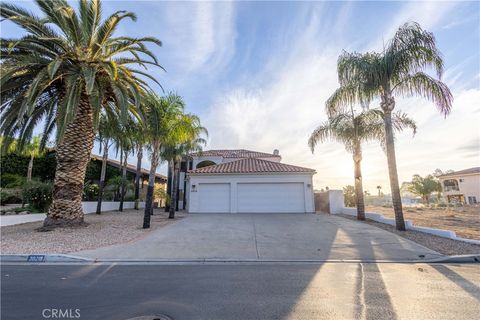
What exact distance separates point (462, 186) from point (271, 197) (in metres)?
46.2

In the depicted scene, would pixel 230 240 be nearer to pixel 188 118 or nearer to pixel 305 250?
pixel 305 250

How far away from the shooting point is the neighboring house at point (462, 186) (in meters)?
43.0

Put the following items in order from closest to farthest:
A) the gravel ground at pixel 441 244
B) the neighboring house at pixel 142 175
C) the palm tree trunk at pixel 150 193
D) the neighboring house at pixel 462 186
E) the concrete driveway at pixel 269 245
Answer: the concrete driveway at pixel 269 245, the gravel ground at pixel 441 244, the palm tree trunk at pixel 150 193, the neighboring house at pixel 142 175, the neighboring house at pixel 462 186

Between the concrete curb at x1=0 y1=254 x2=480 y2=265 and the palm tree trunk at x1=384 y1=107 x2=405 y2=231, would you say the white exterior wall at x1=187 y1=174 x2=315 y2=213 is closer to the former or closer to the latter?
the palm tree trunk at x1=384 y1=107 x2=405 y2=231

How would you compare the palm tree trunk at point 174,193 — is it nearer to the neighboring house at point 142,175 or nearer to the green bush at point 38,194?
the green bush at point 38,194

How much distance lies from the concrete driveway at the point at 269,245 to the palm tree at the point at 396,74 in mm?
2994

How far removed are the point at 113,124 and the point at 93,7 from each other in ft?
20.1

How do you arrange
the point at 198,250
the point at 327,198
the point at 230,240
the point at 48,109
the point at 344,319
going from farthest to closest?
the point at 327,198 → the point at 48,109 → the point at 230,240 → the point at 198,250 → the point at 344,319

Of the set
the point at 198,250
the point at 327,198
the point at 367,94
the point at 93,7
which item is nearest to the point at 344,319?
the point at 198,250

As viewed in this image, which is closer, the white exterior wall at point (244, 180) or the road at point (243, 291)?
the road at point (243, 291)

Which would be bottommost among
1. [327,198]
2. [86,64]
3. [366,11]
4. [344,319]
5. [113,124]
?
[344,319]

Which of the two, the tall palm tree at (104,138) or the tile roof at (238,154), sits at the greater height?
the tile roof at (238,154)

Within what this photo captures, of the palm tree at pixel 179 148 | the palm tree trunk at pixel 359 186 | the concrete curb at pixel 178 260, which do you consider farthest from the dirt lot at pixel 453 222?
the palm tree at pixel 179 148

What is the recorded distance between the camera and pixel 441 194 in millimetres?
50531
